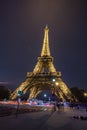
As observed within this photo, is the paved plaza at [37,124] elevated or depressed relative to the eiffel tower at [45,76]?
depressed

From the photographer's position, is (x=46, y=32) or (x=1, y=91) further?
(x=1, y=91)

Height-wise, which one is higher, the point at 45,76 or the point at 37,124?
the point at 45,76

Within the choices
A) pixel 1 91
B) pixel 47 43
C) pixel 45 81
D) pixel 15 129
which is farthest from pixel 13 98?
pixel 15 129

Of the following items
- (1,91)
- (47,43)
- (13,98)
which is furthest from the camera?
(1,91)

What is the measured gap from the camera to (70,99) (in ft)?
293

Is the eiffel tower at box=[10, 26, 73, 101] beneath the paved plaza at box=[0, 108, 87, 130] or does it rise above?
above

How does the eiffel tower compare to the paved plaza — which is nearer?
the paved plaza

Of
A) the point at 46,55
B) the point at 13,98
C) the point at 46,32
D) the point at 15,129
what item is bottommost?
the point at 15,129

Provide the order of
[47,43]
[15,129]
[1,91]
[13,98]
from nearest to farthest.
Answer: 1. [15,129]
2. [13,98]
3. [47,43]
4. [1,91]

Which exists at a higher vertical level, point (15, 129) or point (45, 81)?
point (45, 81)

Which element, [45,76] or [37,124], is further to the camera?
[45,76]

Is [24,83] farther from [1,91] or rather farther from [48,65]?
[1,91]

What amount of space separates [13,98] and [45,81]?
37.2 feet

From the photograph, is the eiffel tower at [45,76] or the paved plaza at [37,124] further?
the eiffel tower at [45,76]
